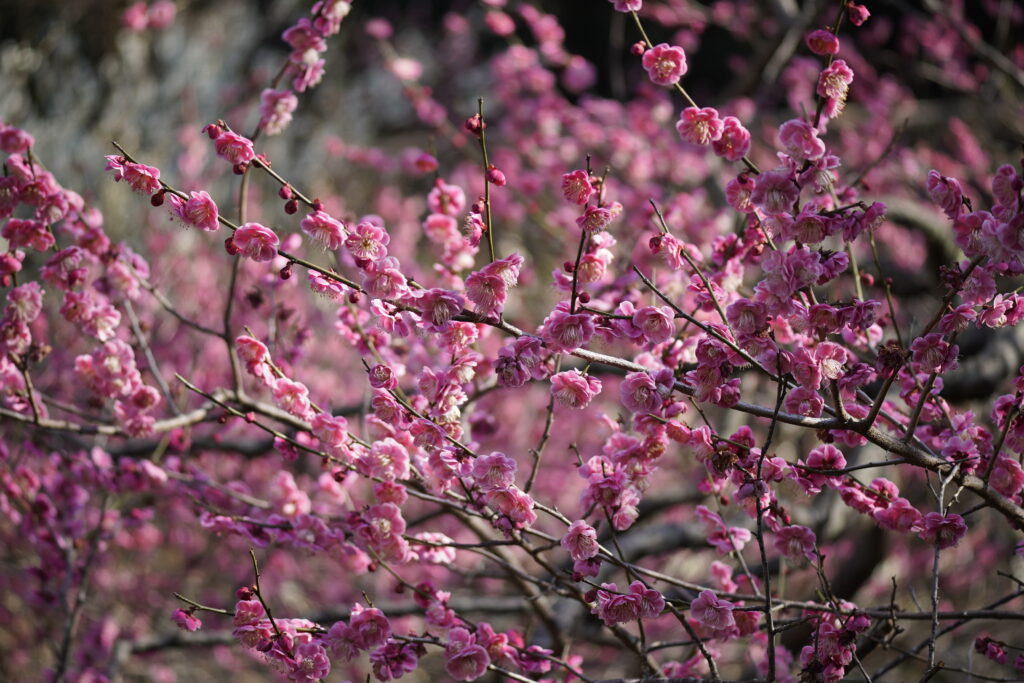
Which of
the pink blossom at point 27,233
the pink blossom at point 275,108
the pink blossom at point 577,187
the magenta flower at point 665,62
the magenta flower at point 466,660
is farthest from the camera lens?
the pink blossom at point 275,108

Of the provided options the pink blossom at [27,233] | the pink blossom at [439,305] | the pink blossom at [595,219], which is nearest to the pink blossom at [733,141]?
the pink blossom at [595,219]

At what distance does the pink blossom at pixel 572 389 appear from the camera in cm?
173

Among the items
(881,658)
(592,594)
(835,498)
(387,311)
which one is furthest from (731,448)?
(881,658)

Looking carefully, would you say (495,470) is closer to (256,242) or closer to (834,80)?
(256,242)

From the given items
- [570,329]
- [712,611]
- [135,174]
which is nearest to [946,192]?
[570,329]

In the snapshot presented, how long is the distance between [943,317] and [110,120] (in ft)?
27.9

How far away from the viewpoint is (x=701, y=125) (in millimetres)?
1818

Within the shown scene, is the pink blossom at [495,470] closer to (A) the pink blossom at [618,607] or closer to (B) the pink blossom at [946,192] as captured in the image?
(A) the pink blossom at [618,607]

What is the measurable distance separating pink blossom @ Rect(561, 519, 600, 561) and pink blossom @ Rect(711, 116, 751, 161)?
89cm

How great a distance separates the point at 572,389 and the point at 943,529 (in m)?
0.88

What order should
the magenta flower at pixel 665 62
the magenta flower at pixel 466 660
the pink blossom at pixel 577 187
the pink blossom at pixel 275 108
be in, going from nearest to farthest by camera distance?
the pink blossom at pixel 577 187
the magenta flower at pixel 466 660
the magenta flower at pixel 665 62
the pink blossom at pixel 275 108

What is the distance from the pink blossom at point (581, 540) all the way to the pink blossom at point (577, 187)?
0.70 meters

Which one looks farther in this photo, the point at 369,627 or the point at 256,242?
the point at 369,627

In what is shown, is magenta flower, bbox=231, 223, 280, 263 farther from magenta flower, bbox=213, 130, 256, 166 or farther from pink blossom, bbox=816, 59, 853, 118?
pink blossom, bbox=816, 59, 853, 118
